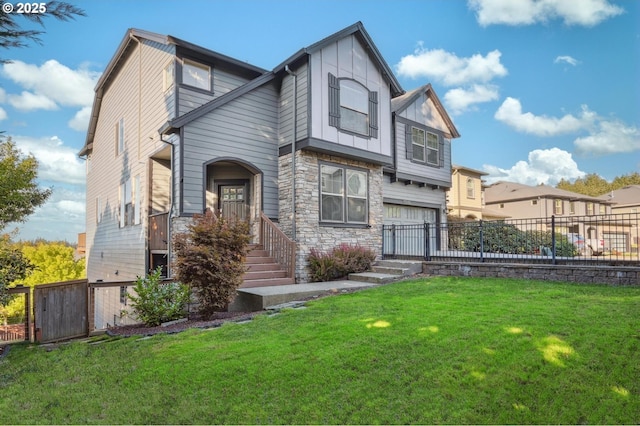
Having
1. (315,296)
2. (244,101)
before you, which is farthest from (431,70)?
(315,296)

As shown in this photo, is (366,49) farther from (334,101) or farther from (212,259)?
(212,259)

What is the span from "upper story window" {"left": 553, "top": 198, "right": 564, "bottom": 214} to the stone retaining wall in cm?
2846

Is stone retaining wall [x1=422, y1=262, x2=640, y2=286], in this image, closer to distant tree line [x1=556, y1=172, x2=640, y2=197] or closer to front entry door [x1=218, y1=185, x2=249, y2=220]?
front entry door [x1=218, y1=185, x2=249, y2=220]

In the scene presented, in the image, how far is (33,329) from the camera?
613 centimetres

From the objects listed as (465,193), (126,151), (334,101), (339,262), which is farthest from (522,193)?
(126,151)

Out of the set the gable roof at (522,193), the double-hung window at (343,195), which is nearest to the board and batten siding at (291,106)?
the double-hung window at (343,195)

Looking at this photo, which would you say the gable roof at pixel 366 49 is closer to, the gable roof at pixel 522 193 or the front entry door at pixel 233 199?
the front entry door at pixel 233 199

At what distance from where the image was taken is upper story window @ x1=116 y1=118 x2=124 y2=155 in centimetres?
1405

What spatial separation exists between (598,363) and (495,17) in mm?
12997

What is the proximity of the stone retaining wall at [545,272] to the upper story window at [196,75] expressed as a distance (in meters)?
8.51

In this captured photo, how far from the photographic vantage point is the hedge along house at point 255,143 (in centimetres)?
991

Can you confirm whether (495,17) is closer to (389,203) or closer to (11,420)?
(389,203)

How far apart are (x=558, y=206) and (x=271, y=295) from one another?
34.3m

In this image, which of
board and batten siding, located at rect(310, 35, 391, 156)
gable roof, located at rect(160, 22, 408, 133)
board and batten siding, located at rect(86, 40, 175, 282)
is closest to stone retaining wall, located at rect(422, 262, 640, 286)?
board and batten siding, located at rect(310, 35, 391, 156)
